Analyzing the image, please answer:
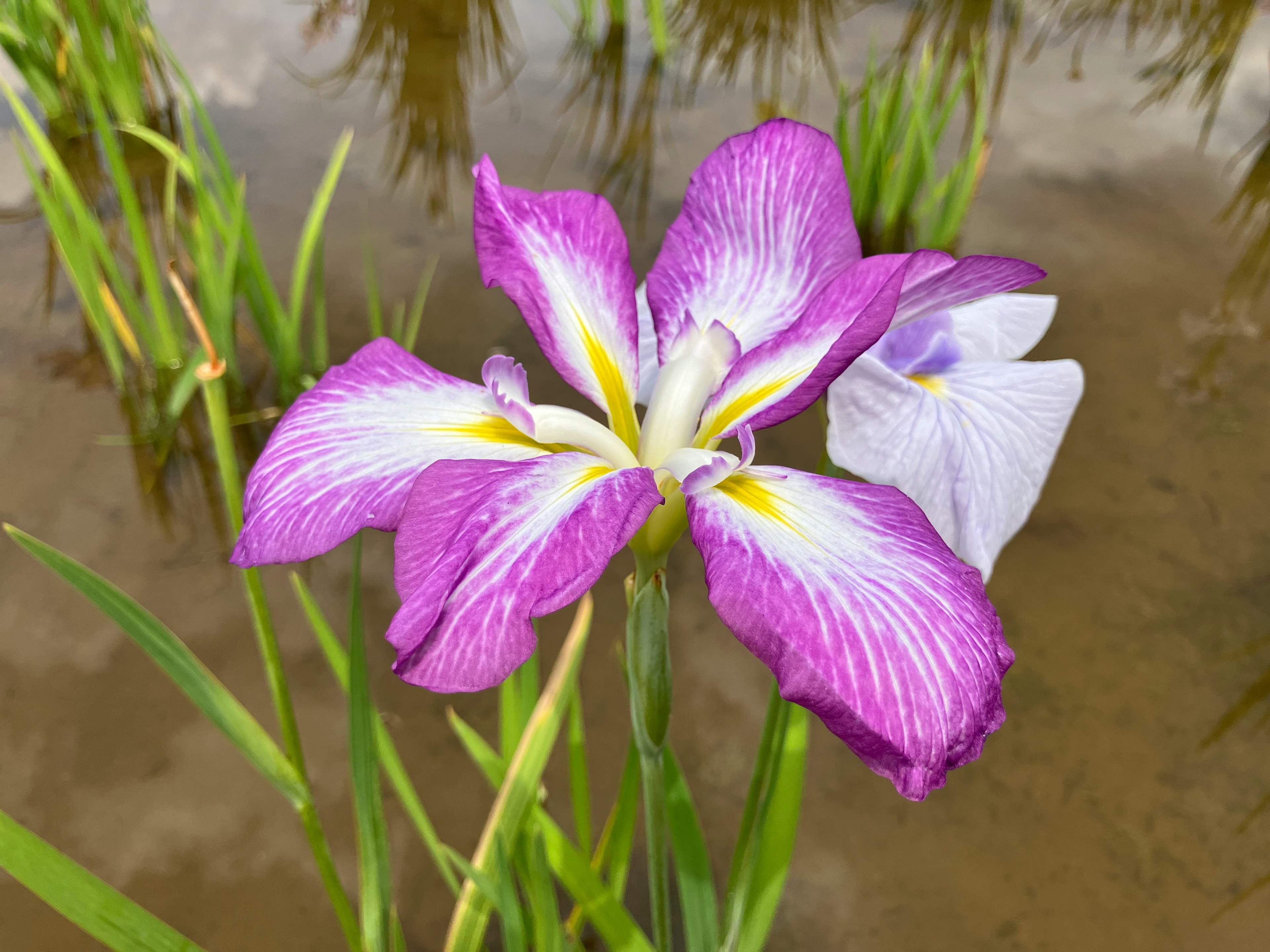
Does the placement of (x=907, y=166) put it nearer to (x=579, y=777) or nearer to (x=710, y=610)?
(x=710, y=610)

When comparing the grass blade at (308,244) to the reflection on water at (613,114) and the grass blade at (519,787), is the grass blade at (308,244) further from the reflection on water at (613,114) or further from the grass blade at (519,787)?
the grass blade at (519,787)

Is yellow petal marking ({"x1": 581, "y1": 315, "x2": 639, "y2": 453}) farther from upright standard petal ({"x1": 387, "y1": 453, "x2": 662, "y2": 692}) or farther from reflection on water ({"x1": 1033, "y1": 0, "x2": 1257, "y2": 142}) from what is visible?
reflection on water ({"x1": 1033, "y1": 0, "x2": 1257, "y2": 142})

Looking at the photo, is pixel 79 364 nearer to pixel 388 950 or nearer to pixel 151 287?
pixel 151 287

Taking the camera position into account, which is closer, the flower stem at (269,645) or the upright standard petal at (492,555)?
the upright standard petal at (492,555)

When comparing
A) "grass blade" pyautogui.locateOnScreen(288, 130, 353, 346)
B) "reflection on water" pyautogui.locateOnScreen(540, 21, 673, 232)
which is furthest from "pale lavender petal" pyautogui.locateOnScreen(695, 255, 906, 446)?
"reflection on water" pyautogui.locateOnScreen(540, 21, 673, 232)

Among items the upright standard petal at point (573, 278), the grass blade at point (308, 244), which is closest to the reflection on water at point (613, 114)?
the grass blade at point (308, 244)

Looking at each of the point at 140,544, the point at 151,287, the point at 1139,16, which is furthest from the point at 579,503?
the point at 1139,16

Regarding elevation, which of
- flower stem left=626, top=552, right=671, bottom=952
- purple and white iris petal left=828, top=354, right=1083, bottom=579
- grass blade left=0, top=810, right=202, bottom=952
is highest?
purple and white iris petal left=828, top=354, right=1083, bottom=579
